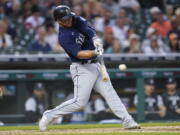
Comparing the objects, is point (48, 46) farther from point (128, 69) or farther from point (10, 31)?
point (128, 69)

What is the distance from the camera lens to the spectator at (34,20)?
1361 centimetres

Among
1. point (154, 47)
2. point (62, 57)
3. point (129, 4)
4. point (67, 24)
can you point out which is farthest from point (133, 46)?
point (67, 24)

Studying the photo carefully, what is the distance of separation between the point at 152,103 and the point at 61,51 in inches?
89.8

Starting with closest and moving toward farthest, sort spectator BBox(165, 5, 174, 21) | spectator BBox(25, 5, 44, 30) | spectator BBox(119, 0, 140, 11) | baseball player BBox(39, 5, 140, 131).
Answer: baseball player BBox(39, 5, 140, 131)
spectator BBox(25, 5, 44, 30)
spectator BBox(165, 5, 174, 21)
spectator BBox(119, 0, 140, 11)

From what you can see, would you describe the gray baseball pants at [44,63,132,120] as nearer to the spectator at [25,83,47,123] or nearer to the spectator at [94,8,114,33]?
the spectator at [25,83,47,123]

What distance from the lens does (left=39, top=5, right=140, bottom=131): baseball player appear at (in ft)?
26.7

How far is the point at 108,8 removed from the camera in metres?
14.8

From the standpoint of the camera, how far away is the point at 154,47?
1295cm

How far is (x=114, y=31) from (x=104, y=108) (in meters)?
2.89

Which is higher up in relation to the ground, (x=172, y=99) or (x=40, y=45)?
(x=40, y=45)

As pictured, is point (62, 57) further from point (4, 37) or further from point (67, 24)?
point (67, 24)

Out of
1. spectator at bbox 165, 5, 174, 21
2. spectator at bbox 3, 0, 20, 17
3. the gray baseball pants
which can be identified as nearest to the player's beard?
the gray baseball pants

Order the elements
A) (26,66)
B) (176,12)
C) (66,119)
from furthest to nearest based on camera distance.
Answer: (176,12) → (26,66) → (66,119)

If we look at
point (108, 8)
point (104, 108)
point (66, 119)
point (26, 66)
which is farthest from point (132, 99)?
point (108, 8)
